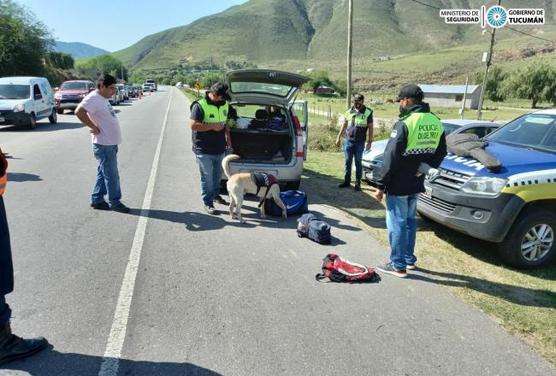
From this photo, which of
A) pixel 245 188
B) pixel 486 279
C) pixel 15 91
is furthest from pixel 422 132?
pixel 15 91

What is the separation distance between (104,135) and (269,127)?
3.17 m

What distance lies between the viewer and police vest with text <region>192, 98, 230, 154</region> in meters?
6.29

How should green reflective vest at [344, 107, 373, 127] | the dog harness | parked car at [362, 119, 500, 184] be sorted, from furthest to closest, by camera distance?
parked car at [362, 119, 500, 184] → green reflective vest at [344, 107, 373, 127] → the dog harness

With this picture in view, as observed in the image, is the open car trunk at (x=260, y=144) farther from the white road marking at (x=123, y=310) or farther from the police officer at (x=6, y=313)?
the police officer at (x=6, y=313)

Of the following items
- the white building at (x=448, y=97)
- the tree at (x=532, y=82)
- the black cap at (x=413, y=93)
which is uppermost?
the black cap at (x=413, y=93)

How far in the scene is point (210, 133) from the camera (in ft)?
21.1

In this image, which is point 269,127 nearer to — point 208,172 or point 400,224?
point 208,172

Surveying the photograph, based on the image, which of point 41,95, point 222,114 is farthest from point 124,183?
point 41,95

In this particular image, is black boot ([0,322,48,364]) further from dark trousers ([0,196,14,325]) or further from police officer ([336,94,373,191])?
police officer ([336,94,373,191])

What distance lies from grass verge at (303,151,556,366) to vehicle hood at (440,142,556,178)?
110 centimetres

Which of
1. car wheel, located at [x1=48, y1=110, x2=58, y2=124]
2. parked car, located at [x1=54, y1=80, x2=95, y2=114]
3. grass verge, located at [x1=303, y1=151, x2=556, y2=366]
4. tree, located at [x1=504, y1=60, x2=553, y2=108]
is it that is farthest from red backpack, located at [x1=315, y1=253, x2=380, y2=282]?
tree, located at [x1=504, y1=60, x2=553, y2=108]

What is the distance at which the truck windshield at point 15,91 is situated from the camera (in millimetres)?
16003

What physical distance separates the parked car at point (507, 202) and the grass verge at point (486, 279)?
343 millimetres

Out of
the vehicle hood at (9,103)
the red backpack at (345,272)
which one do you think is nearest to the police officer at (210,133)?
the red backpack at (345,272)
